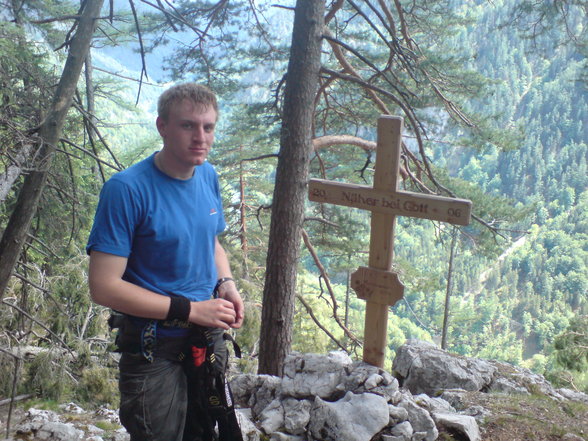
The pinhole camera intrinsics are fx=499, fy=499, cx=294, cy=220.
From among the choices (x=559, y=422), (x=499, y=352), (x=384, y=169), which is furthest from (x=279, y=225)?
(x=499, y=352)

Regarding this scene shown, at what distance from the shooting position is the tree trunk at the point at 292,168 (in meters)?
4.92

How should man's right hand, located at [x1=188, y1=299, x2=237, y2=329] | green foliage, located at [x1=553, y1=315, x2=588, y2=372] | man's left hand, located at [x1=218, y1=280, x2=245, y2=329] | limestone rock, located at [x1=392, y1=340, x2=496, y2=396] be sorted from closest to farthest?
1. man's right hand, located at [x1=188, y1=299, x2=237, y2=329]
2. man's left hand, located at [x1=218, y1=280, x2=245, y2=329]
3. limestone rock, located at [x1=392, y1=340, x2=496, y2=396]
4. green foliage, located at [x1=553, y1=315, x2=588, y2=372]

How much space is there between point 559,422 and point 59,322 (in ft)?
18.2

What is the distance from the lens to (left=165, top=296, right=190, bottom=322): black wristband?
1.75 m

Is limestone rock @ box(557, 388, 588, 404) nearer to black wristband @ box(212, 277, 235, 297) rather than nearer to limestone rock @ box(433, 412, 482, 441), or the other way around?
limestone rock @ box(433, 412, 482, 441)

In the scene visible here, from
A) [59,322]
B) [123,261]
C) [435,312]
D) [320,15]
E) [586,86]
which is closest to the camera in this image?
[123,261]

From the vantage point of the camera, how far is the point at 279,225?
16.4 ft

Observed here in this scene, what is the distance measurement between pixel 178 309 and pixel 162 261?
182mm

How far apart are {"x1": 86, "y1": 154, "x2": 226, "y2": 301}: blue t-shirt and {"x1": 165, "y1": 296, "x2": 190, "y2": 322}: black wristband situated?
0.26ft

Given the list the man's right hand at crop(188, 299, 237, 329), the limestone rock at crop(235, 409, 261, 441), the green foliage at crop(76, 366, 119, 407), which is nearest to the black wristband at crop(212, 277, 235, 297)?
the man's right hand at crop(188, 299, 237, 329)

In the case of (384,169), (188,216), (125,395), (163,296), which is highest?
(384,169)

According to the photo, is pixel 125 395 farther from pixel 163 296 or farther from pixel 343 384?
pixel 343 384

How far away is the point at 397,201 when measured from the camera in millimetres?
3285

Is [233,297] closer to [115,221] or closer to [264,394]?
[115,221]
